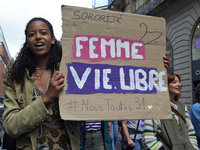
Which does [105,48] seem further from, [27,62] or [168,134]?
[168,134]

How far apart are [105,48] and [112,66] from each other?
0.16m

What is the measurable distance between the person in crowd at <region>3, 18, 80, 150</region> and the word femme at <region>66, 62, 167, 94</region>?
141mm

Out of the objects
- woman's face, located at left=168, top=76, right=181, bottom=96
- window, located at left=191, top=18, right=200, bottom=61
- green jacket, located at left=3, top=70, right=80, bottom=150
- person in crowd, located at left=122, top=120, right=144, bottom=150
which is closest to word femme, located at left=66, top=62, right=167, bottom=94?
green jacket, located at left=3, top=70, right=80, bottom=150

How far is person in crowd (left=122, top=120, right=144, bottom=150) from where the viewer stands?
15.3 ft

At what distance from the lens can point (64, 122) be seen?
1.76 metres

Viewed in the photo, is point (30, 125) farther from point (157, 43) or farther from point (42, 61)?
point (157, 43)

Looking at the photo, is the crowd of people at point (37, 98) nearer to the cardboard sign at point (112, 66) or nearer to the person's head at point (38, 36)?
the person's head at point (38, 36)

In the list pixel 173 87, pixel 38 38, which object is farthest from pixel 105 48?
pixel 173 87

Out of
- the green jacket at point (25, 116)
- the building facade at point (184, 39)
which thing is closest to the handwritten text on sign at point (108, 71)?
the green jacket at point (25, 116)

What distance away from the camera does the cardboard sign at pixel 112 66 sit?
1780mm

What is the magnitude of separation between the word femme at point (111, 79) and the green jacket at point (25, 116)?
0.84 ft

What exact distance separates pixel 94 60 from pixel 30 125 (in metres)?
0.69

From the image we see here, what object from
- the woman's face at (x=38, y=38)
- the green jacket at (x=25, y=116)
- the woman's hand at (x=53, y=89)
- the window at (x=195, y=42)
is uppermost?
the window at (x=195, y=42)

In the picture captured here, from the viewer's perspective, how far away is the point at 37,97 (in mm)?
1773
